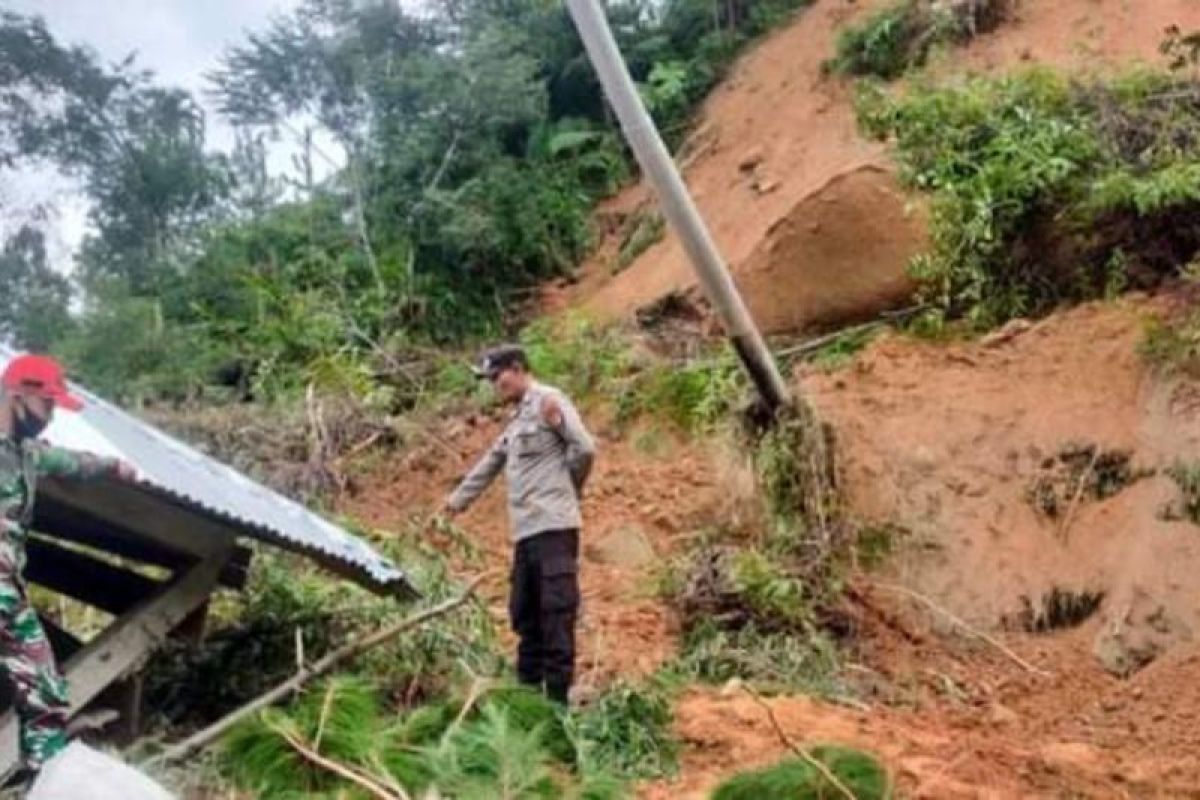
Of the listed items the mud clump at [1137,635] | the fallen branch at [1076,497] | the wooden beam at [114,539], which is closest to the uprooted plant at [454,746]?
the wooden beam at [114,539]

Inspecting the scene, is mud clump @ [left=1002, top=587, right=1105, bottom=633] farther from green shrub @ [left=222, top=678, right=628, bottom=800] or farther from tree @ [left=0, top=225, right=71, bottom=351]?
tree @ [left=0, top=225, right=71, bottom=351]

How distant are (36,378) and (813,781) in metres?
2.74

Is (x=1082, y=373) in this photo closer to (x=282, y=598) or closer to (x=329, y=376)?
(x=282, y=598)

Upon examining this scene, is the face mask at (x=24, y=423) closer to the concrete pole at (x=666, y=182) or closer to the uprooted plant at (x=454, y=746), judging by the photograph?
the uprooted plant at (x=454, y=746)

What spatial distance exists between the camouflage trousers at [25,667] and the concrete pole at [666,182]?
4.08 metres

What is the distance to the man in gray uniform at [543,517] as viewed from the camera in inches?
271

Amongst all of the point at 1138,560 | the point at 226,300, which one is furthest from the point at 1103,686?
the point at 226,300

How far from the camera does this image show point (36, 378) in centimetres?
534

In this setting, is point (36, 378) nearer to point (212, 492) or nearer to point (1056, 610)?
point (212, 492)

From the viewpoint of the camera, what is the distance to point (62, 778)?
4.03 m

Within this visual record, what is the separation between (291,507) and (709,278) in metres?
2.60

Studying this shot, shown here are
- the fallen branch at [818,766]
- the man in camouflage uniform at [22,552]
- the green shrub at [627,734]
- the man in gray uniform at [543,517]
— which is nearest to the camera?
the man in camouflage uniform at [22,552]

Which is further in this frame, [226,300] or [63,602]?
[226,300]

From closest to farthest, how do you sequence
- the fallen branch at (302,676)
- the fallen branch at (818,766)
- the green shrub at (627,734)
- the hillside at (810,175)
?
the fallen branch at (818,766) → the fallen branch at (302,676) → the green shrub at (627,734) → the hillside at (810,175)
